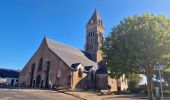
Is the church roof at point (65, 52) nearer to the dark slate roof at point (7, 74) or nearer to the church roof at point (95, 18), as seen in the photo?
the church roof at point (95, 18)

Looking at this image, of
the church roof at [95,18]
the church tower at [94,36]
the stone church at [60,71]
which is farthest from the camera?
the church roof at [95,18]

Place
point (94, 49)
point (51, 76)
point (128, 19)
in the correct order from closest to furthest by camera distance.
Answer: point (128, 19) < point (51, 76) < point (94, 49)

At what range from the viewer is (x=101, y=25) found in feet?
234

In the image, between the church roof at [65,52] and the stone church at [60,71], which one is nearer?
the stone church at [60,71]

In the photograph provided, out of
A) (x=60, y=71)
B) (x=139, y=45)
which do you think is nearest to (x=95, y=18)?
(x=60, y=71)

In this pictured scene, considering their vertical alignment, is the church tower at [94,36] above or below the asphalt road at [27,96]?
above

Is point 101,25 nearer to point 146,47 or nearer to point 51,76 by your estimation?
point 51,76

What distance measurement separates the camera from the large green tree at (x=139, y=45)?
79.4 ft

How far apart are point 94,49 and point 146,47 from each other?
1632 inches

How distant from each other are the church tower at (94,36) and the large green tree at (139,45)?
116 feet

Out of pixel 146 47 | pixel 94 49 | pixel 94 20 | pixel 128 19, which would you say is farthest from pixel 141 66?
pixel 94 20

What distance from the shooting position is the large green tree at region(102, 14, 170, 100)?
24188mm

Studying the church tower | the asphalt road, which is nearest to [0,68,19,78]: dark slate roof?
the church tower

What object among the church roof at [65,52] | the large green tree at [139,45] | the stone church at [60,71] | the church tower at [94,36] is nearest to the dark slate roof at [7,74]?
the stone church at [60,71]
